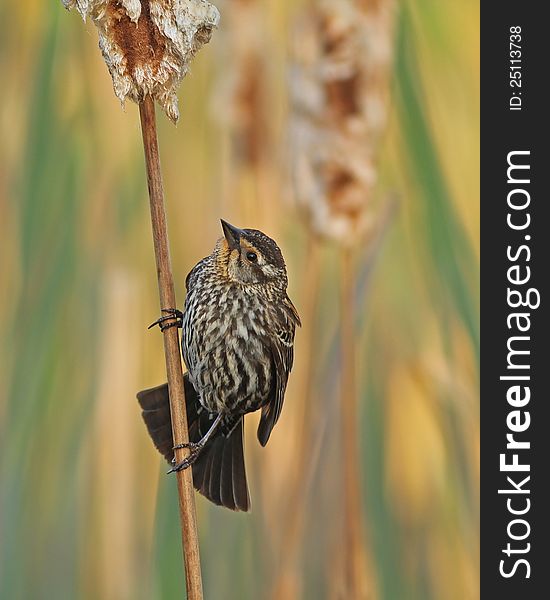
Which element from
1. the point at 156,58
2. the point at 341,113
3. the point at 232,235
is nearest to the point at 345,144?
the point at 341,113

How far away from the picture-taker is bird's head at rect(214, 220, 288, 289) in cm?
195

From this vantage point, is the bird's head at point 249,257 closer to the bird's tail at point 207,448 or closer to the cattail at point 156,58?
the bird's tail at point 207,448

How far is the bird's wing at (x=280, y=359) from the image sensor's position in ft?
6.59

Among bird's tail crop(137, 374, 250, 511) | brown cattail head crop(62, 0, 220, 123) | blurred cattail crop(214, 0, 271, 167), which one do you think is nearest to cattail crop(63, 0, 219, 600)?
brown cattail head crop(62, 0, 220, 123)

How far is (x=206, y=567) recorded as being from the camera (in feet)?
7.07

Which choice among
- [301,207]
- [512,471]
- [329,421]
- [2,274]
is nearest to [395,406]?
[329,421]

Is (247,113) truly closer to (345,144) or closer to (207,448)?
(345,144)

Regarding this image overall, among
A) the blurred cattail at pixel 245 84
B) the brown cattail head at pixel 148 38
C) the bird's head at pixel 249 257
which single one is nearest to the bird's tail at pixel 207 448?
the bird's head at pixel 249 257

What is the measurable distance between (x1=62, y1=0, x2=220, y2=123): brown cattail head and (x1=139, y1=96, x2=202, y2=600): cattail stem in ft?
0.10

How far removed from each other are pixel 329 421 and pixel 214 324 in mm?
430

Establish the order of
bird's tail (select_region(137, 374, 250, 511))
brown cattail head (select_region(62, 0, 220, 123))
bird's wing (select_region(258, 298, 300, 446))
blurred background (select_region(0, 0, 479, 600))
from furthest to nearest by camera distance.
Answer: blurred background (select_region(0, 0, 479, 600)), bird's wing (select_region(258, 298, 300, 446)), bird's tail (select_region(137, 374, 250, 511)), brown cattail head (select_region(62, 0, 220, 123))

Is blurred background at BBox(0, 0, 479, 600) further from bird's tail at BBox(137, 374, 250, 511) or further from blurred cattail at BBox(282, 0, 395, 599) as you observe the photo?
bird's tail at BBox(137, 374, 250, 511)

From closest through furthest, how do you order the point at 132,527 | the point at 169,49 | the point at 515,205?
the point at 169,49
the point at 132,527
the point at 515,205

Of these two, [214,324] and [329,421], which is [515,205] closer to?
[329,421]
